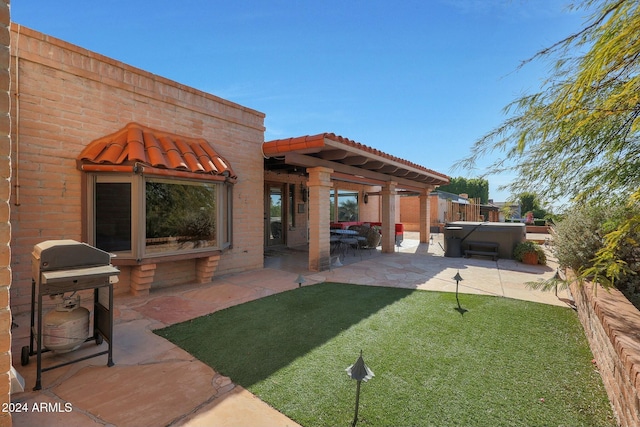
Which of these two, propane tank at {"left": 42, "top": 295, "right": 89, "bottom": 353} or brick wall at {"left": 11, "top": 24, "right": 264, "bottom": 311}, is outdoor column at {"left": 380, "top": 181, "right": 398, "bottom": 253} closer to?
brick wall at {"left": 11, "top": 24, "right": 264, "bottom": 311}

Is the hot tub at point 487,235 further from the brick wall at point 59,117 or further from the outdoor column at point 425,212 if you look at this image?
the brick wall at point 59,117

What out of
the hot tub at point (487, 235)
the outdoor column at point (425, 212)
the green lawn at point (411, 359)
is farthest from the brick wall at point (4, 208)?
the outdoor column at point (425, 212)

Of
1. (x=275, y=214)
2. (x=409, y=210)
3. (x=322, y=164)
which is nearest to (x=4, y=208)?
(x=322, y=164)

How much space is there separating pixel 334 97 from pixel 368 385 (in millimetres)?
10554

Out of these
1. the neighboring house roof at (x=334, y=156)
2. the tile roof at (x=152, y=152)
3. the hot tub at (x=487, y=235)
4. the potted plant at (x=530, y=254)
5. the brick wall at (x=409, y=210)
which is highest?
the neighboring house roof at (x=334, y=156)

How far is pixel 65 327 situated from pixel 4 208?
1.76 meters

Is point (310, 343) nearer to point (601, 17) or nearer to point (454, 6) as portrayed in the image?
point (601, 17)

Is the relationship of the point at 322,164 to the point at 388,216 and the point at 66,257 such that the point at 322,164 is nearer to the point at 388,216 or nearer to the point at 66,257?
the point at 388,216

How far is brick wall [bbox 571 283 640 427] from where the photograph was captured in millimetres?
1867

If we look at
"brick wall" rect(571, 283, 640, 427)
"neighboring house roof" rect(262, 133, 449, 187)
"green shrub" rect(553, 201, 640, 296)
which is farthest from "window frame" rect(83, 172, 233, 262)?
"green shrub" rect(553, 201, 640, 296)

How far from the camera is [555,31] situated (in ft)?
8.38

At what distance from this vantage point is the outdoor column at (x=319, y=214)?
287 inches

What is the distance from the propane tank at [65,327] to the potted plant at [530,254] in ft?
34.9

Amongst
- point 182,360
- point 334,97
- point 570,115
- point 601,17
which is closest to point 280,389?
point 182,360
